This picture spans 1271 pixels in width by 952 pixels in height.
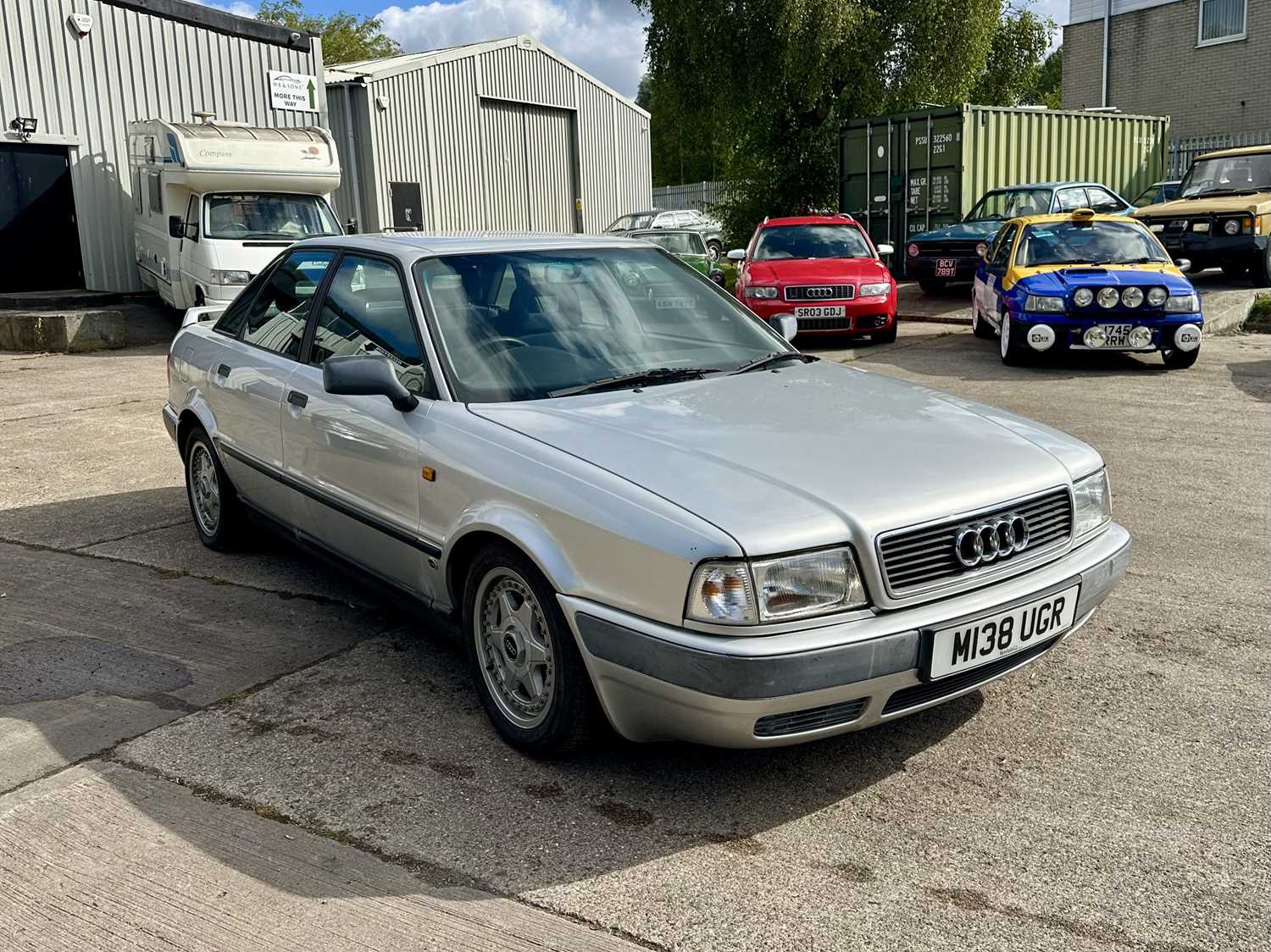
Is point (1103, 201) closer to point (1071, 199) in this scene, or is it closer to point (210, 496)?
point (1071, 199)

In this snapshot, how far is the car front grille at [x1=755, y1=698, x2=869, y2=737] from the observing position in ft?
9.30

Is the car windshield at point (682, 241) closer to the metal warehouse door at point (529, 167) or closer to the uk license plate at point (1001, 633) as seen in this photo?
the metal warehouse door at point (529, 167)

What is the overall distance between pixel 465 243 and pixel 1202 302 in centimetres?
1220

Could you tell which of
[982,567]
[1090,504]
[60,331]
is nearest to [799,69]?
[60,331]

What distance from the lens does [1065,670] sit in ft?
12.9

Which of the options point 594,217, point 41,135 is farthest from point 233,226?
point 594,217

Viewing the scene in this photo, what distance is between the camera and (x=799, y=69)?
22750 mm

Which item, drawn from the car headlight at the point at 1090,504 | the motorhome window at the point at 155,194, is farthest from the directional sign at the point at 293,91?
the car headlight at the point at 1090,504

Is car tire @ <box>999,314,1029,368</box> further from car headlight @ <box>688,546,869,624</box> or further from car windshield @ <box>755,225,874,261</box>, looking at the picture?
car headlight @ <box>688,546,869,624</box>

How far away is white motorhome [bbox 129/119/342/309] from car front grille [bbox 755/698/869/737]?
13058mm

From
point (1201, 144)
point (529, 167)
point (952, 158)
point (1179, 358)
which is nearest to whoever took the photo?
point (1179, 358)

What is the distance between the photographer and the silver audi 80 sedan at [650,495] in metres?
2.81

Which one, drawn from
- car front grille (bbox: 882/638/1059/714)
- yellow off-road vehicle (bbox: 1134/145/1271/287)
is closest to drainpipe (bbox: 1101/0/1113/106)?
yellow off-road vehicle (bbox: 1134/145/1271/287)

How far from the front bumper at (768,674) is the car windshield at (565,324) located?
1065 millimetres
